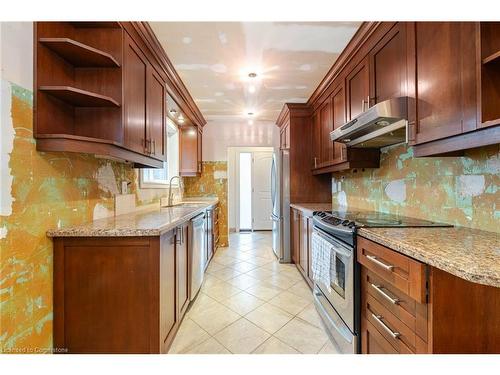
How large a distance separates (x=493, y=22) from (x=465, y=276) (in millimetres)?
1035

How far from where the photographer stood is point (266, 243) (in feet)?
15.5

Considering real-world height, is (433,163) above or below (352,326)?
above

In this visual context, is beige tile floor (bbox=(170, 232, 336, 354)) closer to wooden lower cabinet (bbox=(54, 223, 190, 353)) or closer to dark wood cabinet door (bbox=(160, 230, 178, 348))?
dark wood cabinet door (bbox=(160, 230, 178, 348))

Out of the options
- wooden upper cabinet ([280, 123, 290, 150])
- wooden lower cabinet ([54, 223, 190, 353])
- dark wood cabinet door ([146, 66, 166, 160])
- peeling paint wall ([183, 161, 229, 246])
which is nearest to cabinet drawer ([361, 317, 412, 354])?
wooden lower cabinet ([54, 223, 190, 353])

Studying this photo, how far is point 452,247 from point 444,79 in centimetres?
81

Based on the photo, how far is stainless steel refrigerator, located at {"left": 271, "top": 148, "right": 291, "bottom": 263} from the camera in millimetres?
3422

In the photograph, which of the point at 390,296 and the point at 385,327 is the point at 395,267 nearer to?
the point at 390,296

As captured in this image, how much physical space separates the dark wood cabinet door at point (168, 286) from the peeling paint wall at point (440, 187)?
1.87 metres

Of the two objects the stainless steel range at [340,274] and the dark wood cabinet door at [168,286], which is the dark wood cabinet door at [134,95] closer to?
the dark wood cabinet door at [168,286]

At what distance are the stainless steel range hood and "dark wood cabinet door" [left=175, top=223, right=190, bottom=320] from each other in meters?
1.60

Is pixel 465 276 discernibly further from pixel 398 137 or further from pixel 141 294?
pixel 141 294

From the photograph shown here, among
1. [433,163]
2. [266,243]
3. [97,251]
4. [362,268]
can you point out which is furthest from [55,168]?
[266,243]

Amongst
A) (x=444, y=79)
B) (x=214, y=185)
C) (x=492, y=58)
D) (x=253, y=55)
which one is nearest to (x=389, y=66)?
(x=444, y=79)

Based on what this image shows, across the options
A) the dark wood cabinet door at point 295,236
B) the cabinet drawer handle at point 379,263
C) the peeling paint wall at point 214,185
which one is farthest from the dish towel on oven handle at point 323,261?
the peeling paint wall at point 214,185
